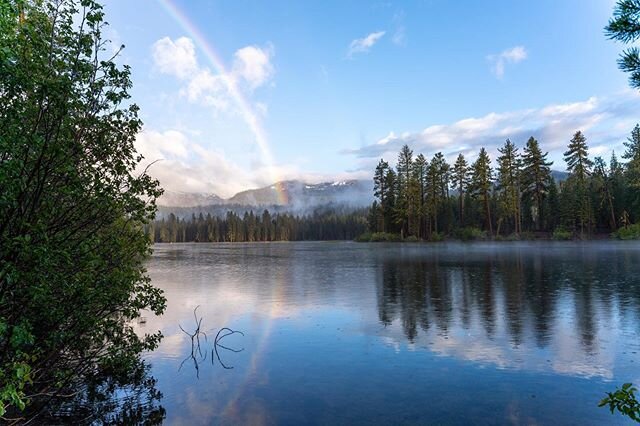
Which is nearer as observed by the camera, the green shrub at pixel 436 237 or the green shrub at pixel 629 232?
the green shrub at pixel 629 232

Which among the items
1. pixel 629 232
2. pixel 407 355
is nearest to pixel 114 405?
pixel 407 355

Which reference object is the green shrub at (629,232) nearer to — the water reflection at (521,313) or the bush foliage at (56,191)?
the water reflection at (521,313)

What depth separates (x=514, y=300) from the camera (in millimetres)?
19875

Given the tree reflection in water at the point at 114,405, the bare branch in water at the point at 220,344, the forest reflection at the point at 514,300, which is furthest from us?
the forest reflection at the point at 514,300

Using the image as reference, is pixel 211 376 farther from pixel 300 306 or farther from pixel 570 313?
pixel 570 313

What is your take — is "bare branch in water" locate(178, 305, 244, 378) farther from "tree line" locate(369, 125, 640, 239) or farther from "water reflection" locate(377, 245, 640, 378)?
"tree line" locate(369, 125, 640, 239)

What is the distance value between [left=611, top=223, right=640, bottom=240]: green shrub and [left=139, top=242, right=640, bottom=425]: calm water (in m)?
55.5

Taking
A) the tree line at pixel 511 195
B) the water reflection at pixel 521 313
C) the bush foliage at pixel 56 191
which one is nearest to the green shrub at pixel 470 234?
the tree line at pixel 511 195

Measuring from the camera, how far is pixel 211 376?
1098 cm

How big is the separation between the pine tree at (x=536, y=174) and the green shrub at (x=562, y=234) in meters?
7.24

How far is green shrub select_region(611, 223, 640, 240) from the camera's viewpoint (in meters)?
68.4

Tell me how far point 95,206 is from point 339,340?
31.0ft

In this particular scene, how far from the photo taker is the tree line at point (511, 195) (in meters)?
77.8

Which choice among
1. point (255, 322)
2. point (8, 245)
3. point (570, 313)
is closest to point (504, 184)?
point (570, 313)
